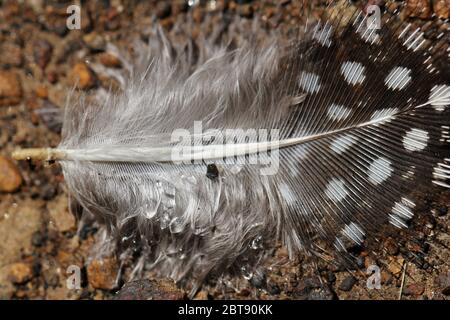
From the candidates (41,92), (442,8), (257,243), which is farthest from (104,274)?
(442,8)

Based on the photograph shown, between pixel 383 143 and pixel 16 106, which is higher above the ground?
pixel 16 106

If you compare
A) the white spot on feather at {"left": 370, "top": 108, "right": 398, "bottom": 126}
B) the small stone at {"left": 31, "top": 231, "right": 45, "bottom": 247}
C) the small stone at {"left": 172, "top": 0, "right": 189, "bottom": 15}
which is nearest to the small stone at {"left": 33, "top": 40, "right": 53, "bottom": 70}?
the small stone at {"left": 172, "top": 0, "right": 189, "bottom": 15}

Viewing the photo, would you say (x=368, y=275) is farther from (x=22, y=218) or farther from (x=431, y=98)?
(x=22, y=218)

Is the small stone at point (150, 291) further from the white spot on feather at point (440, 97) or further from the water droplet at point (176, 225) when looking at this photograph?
the white spot on feather at point (440, 97)

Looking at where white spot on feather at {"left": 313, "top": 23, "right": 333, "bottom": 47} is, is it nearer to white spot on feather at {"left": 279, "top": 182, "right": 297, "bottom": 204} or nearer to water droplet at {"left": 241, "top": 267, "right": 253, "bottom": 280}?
white spot on feather at {"left": 279, "top": 182, "right": 297, "bottom": 204}

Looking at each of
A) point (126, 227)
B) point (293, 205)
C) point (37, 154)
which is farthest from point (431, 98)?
point (37, 154)

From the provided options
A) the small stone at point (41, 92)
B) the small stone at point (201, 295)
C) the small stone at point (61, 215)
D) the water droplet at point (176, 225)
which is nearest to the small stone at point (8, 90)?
the small stone at point (41, 92)
